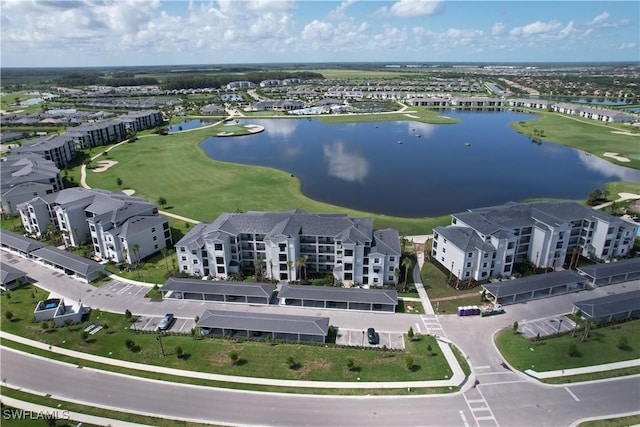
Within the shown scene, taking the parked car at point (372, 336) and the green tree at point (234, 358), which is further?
the parked car at point (372, 336)

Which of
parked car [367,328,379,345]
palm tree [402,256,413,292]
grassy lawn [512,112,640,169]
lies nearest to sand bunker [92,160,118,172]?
palm tree [402,256,413,292]

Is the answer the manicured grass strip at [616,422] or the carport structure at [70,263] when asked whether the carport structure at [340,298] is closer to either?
the manicured grass strip at [616,422]

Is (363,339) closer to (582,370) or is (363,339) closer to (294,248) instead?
(294,248)

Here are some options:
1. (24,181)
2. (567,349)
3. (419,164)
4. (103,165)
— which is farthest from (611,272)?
(103,165)

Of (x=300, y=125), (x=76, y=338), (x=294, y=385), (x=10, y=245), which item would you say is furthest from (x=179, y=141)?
(x=294, y=385)

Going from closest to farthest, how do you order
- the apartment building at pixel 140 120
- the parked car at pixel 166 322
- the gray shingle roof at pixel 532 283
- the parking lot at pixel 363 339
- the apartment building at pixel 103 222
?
the parking lot at pixel 363 339, the parked car at pixel 166 322, the gray shingle roof at pixel 532 283, the apartment building at pixel 103 222, the apartment building at pixel 140 120

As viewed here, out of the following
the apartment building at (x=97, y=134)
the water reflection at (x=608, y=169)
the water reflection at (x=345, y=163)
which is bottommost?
the water reflection at (x=608, y=169)

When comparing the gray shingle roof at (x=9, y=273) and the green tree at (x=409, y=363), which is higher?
the gray shingle roof at (x=9, y=273)

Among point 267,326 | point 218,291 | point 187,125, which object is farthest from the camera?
point 187,125

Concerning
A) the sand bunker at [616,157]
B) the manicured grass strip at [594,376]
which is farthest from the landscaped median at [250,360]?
the sand bunker at [616,157]
